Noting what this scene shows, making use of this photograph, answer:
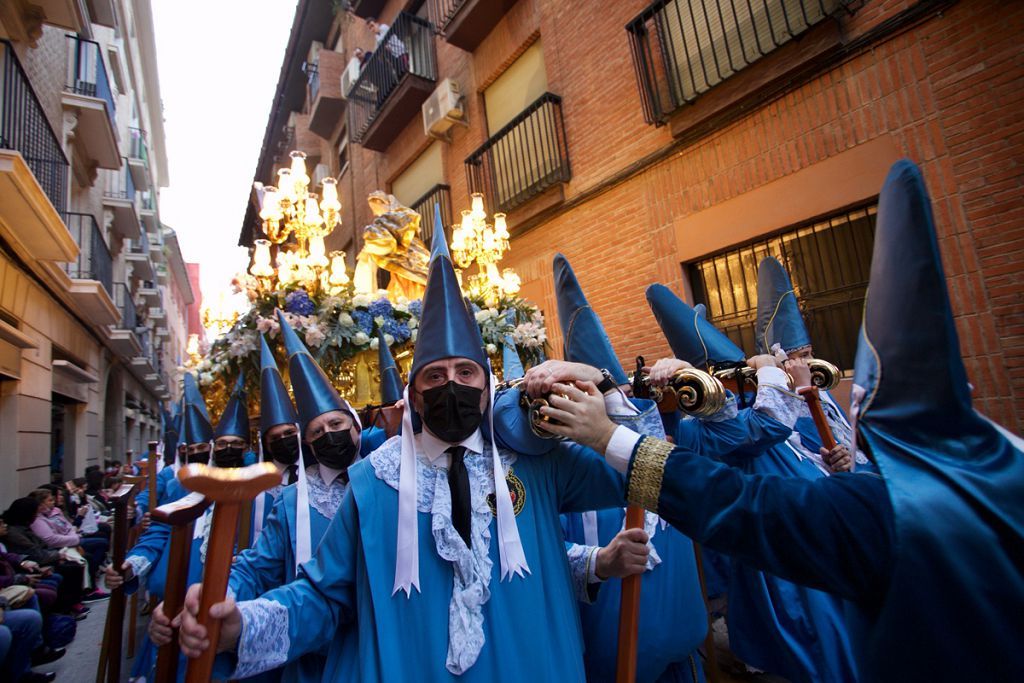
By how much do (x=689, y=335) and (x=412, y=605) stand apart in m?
2.00

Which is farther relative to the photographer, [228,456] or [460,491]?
[228,456]

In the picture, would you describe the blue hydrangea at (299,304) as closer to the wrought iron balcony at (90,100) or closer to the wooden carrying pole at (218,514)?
the wooden carrying pole at (218,514)

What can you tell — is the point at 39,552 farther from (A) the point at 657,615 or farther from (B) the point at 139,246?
(B) the point at 139,246

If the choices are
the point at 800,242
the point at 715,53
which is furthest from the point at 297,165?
the point at 800,242

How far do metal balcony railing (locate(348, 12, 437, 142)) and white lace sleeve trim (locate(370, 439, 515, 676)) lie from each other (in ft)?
37.8

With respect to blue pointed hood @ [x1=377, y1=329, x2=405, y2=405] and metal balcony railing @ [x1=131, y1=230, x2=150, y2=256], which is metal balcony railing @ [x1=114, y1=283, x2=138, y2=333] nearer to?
metal balcony railing @ [x1=131, y1=230, x2=150, y2=256]

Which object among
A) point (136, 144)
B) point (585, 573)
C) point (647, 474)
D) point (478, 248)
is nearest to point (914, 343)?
point (647, 474)

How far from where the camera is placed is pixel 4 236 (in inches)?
249

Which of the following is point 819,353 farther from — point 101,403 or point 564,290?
point 101,403

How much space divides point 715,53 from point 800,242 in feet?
7.21

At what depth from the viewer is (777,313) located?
3.52 metres

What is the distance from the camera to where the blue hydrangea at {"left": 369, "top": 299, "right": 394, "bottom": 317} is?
15.0 feet

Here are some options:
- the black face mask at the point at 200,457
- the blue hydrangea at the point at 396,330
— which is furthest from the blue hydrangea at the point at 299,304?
the black face mask at the point at 200,457

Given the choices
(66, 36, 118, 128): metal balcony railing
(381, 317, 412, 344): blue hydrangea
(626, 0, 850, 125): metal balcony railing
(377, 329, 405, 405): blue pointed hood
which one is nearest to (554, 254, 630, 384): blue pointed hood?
(377, 329, 405, 405): blue pointed hood
